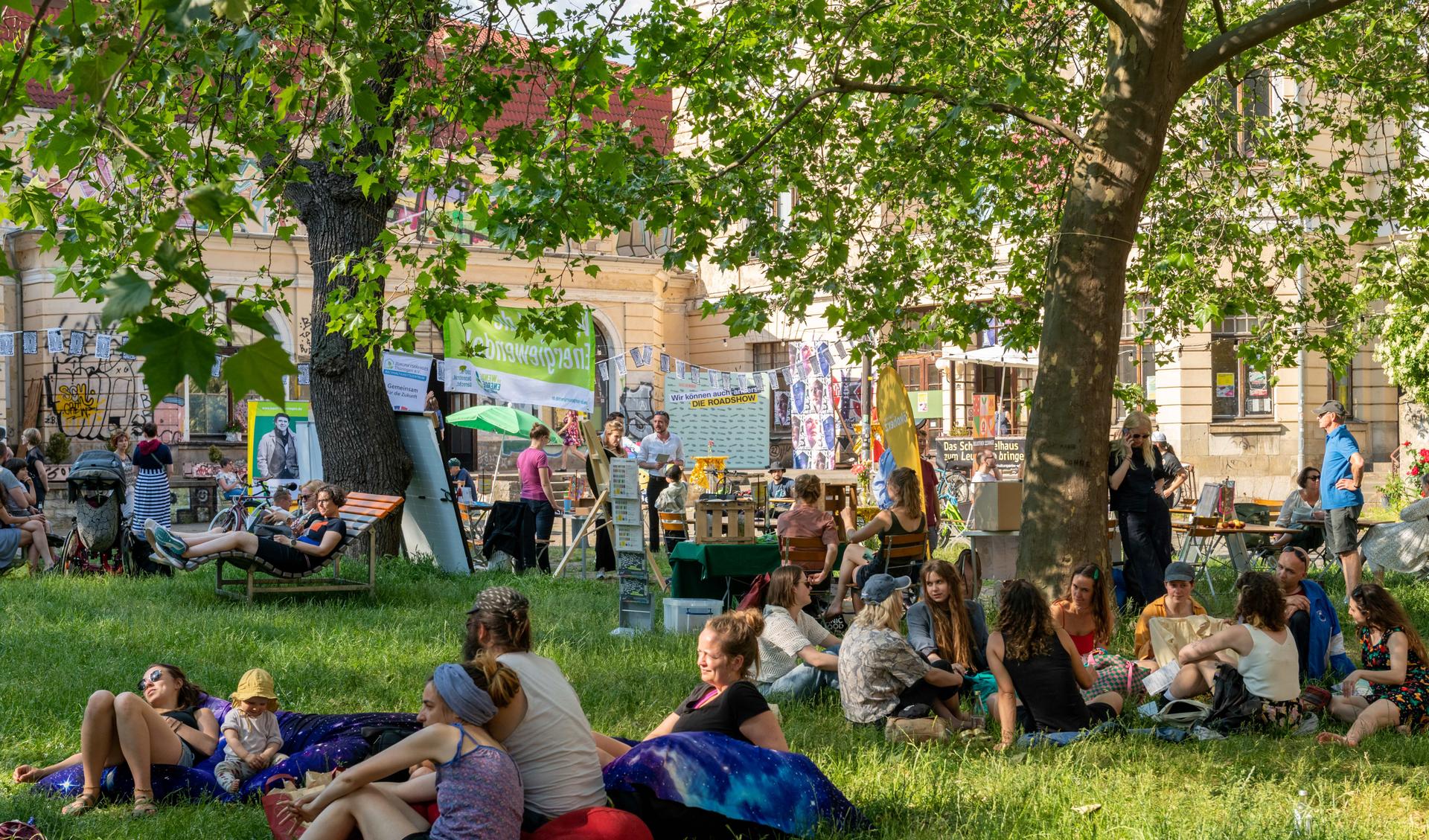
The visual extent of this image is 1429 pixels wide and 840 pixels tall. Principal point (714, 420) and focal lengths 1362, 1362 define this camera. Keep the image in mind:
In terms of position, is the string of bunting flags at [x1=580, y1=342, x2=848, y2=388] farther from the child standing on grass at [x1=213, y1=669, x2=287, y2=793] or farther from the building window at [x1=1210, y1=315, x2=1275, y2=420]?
the child standing on grass at [x1=213, y1=669, x2=287, y2=793]

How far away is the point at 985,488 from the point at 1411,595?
3930 mm

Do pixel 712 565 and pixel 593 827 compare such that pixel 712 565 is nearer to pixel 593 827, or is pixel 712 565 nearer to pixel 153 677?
pixel 153 677

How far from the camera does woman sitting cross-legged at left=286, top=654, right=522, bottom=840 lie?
4.49 metres

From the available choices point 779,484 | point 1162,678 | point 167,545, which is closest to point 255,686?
point 1162,678

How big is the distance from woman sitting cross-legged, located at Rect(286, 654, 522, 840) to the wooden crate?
6.66 meters

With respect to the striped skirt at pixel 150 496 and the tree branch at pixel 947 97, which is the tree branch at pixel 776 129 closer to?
the tree branch at pixel 947 97

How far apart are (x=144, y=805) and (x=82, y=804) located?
26cm

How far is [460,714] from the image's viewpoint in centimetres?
456

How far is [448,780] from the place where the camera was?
14.8 feet

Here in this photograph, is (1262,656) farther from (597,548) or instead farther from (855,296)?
(597,548)

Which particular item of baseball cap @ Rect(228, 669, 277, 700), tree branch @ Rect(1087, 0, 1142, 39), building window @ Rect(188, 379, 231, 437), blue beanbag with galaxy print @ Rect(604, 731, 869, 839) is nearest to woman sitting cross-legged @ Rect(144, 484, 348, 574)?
baseball cap @ Rect(228, 669, 277, 700)

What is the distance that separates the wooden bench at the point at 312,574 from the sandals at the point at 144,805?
18.9 ft

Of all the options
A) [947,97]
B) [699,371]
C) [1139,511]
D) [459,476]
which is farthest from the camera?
[699,371]

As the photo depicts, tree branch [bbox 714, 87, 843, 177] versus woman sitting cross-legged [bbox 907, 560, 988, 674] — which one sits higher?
tree branch [bbox 714, 87, 843, 177]
